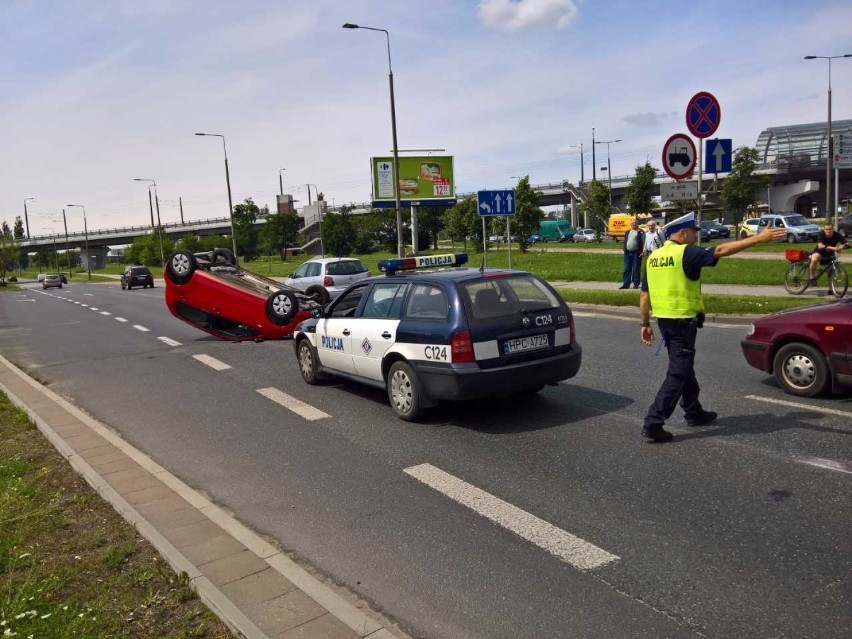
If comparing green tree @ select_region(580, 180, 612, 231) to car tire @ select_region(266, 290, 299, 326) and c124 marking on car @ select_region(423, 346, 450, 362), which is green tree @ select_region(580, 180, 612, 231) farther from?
c124 marking on car @ select_region(423, 346, 450, 362)

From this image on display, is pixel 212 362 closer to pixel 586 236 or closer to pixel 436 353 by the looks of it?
pixel 436 353

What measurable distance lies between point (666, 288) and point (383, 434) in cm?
289

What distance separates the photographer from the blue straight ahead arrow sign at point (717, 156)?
447 inches

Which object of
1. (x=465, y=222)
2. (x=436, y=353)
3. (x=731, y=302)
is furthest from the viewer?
(x=465, y=222)

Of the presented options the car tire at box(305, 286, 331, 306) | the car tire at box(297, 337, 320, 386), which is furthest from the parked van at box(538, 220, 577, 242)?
the car tire at box(297, 337, 320, 386)

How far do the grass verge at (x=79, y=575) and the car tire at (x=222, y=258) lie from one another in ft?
30.4

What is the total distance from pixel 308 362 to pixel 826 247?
35.8 ft

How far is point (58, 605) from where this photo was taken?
3611 mm

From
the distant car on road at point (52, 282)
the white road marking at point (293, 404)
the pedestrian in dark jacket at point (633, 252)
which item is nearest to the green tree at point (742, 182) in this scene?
the pedestrian in dark jacket at point (633, 252)

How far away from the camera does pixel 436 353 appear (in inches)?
Result: 268

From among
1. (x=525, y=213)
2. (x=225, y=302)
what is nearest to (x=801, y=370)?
(x=225, y=302)

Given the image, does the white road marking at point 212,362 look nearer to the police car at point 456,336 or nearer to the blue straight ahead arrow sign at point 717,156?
the police car at point 456,336

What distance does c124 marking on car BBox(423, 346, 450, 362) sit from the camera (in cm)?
671

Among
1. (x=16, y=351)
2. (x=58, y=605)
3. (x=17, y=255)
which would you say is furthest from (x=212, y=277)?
(x=17, y=255)
